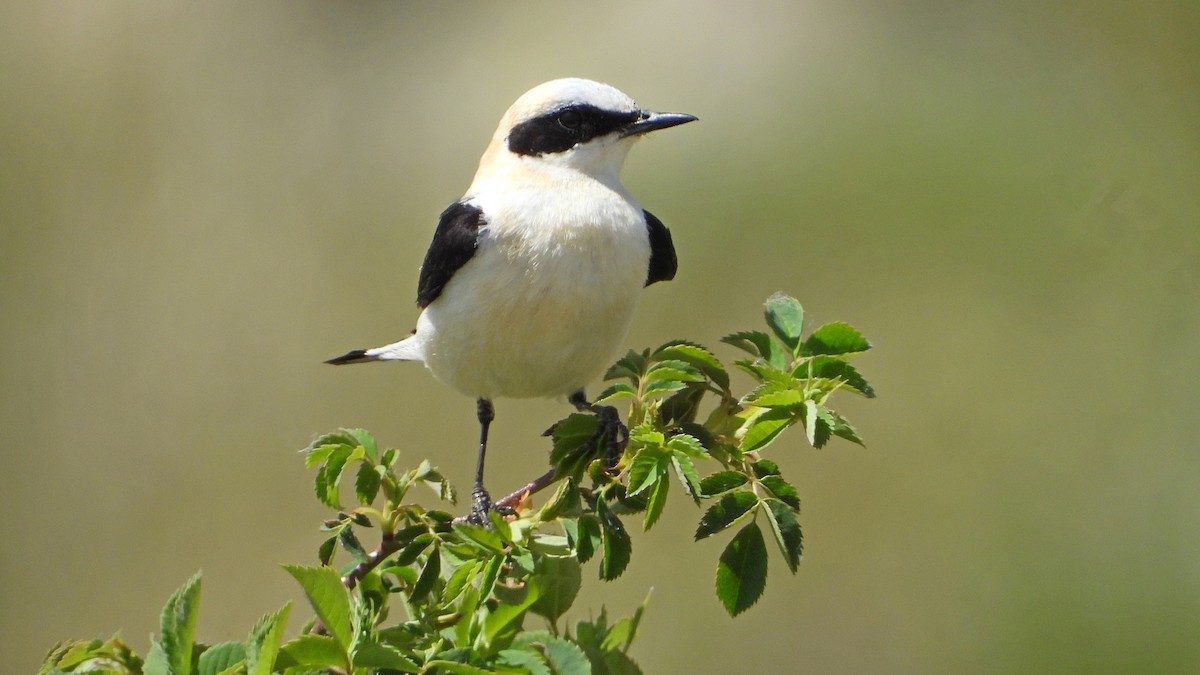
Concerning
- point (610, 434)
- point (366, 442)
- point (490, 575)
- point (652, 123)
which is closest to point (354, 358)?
point (652, 123)

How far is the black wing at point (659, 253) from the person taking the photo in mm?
3022


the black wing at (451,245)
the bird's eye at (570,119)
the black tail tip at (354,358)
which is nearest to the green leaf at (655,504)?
the black wing at (451,245)

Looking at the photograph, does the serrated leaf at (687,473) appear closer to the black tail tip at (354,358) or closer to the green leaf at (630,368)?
the green leaf at (630,368)

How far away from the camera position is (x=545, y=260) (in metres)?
2.68

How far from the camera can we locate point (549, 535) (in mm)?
1904

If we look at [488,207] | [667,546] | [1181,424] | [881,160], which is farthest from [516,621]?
[881,160]

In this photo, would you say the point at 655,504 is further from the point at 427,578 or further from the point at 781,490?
the point at 427,578

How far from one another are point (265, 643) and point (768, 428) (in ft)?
2.91

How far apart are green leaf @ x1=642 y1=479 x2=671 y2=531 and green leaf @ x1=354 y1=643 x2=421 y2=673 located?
1.48 feet

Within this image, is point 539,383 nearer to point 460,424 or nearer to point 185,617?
point 185,617

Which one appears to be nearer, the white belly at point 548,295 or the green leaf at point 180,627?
the green leaf at point 180,627

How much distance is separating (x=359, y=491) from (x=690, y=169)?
5.97m

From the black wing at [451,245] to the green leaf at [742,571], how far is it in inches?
51.1

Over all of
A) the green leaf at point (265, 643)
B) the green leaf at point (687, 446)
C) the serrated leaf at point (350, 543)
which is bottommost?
the serrated leaf at point (350, 543)
